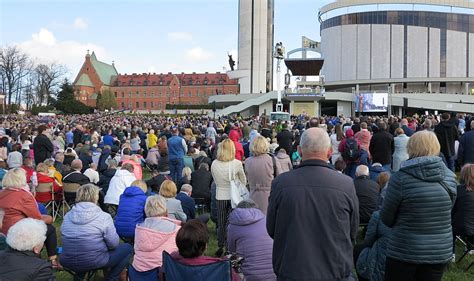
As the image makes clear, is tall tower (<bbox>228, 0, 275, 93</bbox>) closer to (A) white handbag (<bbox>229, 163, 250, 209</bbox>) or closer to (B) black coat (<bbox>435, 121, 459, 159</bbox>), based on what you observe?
(B) black coat (<bbox>435, 121, 459, 159</bbox>)

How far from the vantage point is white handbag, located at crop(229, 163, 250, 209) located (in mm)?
6660

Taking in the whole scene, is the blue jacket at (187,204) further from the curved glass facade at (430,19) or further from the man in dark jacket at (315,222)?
the curved glass facade at (430,19)

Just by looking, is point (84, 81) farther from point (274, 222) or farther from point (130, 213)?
point (274, 222)

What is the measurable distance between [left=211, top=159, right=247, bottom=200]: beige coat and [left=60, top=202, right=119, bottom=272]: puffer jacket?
192cm

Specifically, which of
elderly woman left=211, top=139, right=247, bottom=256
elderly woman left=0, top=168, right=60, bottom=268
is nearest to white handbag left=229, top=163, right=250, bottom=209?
elderly woman left=211, top=139, right=247, bottom=256

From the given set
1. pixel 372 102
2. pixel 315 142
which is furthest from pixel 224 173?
pixel 372 102

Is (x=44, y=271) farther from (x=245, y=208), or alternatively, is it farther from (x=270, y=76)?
Answer: (x=270, y=76)

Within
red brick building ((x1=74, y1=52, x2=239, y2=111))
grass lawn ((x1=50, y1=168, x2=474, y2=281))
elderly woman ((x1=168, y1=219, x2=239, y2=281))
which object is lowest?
grass lawn ((x1=50, y1=168, x2=474, y2=281))

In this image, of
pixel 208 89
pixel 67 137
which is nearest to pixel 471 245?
pixel 67 137

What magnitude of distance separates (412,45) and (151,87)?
60730mm

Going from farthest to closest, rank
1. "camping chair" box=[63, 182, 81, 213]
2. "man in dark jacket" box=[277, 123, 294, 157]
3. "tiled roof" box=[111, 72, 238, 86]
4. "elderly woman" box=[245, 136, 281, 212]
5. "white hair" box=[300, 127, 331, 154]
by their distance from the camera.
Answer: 1. "tiled roof" box=[111, 72, 238, 86]
2. "man in dark jacket" box=[277, 123, 294, 157]
3. "camping chair" box=[63, 182, 81, 213]
4. "elderly woman" box=[245, 136, 281, 212]
5. "white hair" box=[300, 127, 331, 154]

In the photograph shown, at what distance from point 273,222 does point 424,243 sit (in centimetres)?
126

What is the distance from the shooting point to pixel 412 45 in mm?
71625

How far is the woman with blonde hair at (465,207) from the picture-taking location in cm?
588
